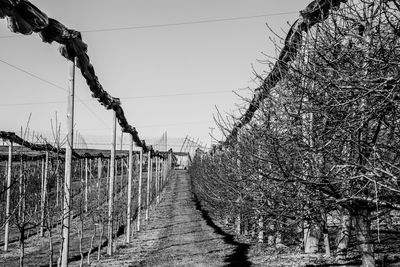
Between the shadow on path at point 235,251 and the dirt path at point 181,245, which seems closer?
the shadow on path at point 235,251

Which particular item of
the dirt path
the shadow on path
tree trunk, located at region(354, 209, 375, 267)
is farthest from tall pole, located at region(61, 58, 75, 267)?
the shadow on path

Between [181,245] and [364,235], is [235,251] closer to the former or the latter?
[181,245]

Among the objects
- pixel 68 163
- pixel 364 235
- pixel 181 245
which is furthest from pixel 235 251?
pixel 364 235

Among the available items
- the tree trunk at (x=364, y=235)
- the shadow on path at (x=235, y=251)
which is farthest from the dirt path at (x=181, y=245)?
the tree trunk at (x=364, y=235)

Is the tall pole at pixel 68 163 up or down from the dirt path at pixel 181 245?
up

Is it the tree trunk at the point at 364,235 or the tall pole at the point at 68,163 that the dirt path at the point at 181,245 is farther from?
the tree trunk at the point at 364,235

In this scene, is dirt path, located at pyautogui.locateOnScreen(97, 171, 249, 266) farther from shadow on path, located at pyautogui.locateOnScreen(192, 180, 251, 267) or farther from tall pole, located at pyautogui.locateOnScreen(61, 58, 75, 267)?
tall pole, located at pyautogui.locateOnScreen(61, 58, 75, 267)

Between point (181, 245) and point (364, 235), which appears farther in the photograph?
point (181, 245)

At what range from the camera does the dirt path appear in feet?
36.5

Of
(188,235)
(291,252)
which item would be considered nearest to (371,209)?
(291,252)

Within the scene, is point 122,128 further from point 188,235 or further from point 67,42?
point 67,42

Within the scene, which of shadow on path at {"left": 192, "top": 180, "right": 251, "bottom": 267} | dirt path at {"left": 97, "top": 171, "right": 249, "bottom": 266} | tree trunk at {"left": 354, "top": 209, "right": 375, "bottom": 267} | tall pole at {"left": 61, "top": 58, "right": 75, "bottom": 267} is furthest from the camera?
dirt path at {"left": 97, "top": 171, "right": 249, "bottom": 266}

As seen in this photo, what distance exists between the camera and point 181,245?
1415cm

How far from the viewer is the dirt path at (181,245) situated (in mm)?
11125
